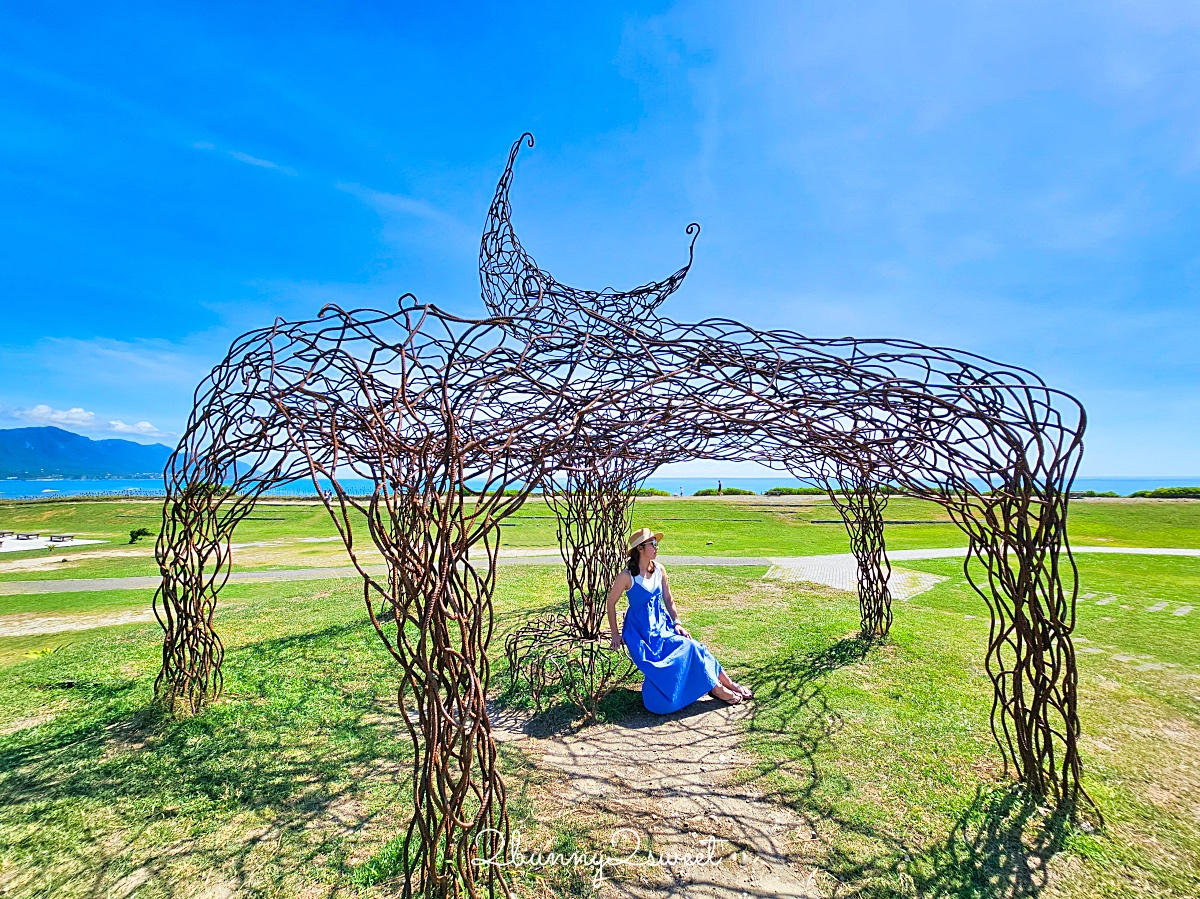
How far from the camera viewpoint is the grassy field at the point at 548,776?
2.98 m

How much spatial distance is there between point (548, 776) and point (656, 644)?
59.1 inches

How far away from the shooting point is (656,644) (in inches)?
198

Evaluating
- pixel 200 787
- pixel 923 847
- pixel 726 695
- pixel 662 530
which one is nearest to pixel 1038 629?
pixel 923 847

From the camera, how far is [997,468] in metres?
3.46

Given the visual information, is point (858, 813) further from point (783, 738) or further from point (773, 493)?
point (773, 493)

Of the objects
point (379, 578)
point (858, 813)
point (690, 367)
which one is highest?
point (690, 367)

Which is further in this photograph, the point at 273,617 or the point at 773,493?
the point at 773,493

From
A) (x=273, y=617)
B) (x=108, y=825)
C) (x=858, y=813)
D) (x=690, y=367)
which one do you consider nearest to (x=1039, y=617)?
(x=858, y=813)

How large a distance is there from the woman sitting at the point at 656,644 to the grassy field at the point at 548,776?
1.57 ft

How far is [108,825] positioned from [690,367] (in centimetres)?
455

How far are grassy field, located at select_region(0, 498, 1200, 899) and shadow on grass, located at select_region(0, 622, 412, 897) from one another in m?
0.02

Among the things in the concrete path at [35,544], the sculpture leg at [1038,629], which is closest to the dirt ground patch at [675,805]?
the sculpture leg at [1038,629]

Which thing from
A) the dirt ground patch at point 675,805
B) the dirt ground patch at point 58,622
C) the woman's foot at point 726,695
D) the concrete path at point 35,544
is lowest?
the dirt ground patch at point 675,805

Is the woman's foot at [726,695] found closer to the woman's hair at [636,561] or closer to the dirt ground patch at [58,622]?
the woman's hair at [636,561]
